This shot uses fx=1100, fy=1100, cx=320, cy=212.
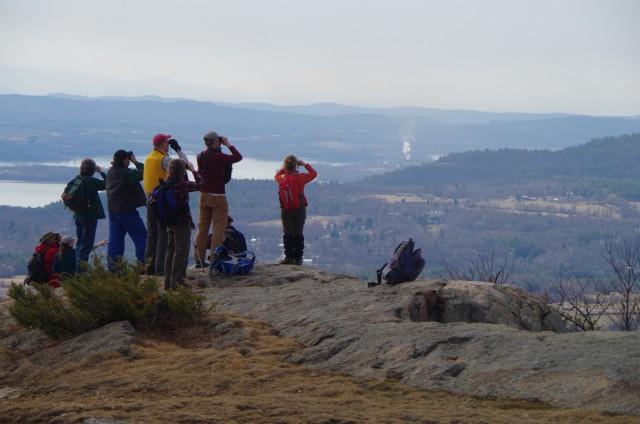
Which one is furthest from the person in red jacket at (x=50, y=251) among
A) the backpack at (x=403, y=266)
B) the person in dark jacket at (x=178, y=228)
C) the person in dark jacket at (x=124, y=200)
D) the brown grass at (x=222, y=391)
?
the backpack at (x=403, y=266)

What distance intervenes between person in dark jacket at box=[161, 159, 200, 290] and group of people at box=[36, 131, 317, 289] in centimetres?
52

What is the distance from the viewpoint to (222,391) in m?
8.13

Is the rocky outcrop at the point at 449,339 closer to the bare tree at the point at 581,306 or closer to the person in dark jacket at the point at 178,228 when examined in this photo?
the person in dark jacket at the point at 178,228

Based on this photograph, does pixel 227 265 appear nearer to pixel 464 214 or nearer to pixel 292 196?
pixel 292 196

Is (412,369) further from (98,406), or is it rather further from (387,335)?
(98,406)

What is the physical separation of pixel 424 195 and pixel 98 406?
164 m

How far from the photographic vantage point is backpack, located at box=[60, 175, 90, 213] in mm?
13820

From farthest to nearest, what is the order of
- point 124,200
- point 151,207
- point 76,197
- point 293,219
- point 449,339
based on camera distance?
point 293,219, point 76,197, point 124,200, point 151,207, point 449,339

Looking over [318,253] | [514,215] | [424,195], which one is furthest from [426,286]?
[424,195]

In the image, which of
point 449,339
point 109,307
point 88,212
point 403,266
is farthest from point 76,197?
point 449,339

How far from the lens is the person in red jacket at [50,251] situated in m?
13.3

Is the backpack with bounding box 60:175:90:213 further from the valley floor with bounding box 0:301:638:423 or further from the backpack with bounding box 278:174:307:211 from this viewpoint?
the valley floor with bounding box 0:301:638:423

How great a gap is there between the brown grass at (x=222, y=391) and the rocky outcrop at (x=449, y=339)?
0.73 ft

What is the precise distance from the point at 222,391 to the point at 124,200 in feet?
19.6
